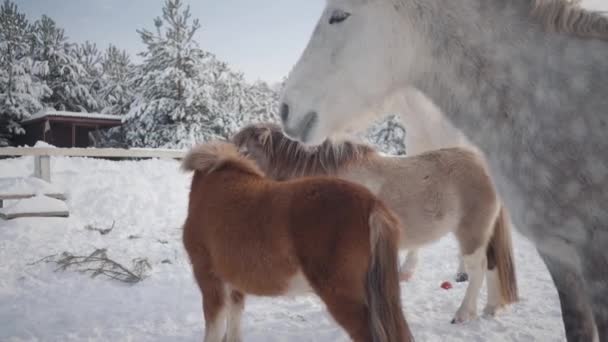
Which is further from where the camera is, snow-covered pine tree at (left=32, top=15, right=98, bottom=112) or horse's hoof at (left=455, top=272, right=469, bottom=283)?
snow-covered pine tree at (left=32, top=15, right=98, bottom=112)

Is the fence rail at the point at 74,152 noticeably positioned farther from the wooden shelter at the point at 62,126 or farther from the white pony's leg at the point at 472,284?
the wooden shelter at the point at 62,126

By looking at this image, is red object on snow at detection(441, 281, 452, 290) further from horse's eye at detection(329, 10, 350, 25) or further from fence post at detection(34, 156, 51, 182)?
fence post at detection(34, 156, 51, 182)

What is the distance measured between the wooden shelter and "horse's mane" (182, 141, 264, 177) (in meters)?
13.9

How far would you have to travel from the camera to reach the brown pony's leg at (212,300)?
2428mm

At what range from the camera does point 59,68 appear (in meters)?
17.3

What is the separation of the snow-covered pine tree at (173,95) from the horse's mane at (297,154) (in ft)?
39.8

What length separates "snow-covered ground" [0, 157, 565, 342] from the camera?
115 inches

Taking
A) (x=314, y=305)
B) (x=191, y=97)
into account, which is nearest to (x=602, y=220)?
(x=314, y=305)

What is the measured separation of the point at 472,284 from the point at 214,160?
2456 mm

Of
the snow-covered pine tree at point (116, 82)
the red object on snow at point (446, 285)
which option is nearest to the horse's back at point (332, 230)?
the red object on snow at point (446, 285)

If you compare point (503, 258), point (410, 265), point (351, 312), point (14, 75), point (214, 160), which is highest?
point (14, 75)

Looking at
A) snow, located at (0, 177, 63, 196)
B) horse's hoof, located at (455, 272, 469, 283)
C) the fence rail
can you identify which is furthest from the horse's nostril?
snow, located at (0, 177, 63, 196)

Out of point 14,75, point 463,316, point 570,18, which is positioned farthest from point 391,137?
point 570,18

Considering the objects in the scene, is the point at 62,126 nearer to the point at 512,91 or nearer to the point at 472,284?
the point at 472,284
